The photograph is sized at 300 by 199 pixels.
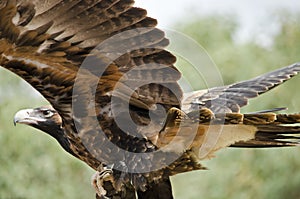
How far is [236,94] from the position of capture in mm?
4902

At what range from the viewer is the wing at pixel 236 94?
4.73m

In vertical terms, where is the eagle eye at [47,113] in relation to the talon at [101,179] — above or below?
above

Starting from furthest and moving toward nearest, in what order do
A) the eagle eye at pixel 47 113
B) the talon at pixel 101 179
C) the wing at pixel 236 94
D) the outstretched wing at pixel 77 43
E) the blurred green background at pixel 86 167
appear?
the blurred green background at pixel 86 167 < the eagle eye at pixel 47 113 < the wing at pixel 236 94 < the talon at pixel 101 179 < the outstretched wing at pixel 77 43

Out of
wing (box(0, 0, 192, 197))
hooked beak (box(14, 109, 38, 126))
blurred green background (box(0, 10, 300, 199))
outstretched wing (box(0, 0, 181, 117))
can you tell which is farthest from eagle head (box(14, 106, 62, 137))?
blurred green background (box(0, 10, 300, 199))

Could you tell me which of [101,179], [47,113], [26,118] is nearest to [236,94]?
[101,179]

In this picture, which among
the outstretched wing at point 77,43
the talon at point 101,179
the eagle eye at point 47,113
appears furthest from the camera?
the eagle eye at point 47,113

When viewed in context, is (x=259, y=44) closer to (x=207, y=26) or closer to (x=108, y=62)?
(x=207, y=26)

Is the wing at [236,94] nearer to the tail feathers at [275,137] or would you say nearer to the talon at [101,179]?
the tail feathers at [275,137]

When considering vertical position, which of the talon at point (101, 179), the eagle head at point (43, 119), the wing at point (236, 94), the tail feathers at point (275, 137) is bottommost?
the talon at point (101, 179)

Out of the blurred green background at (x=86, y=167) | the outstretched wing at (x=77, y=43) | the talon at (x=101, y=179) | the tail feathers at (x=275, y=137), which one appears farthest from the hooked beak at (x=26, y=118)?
the blurred green background at (x=86, y=167)

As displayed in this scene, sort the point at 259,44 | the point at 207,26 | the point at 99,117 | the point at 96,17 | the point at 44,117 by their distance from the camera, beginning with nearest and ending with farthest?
the point at 96,17 < the point at 99,117 < the point at 44,117 < the point at 259,44 < the point at 207,26

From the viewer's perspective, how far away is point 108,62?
4148mm

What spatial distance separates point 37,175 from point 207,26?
199 inches

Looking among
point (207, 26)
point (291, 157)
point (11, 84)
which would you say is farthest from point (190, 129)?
point (207, 26)
